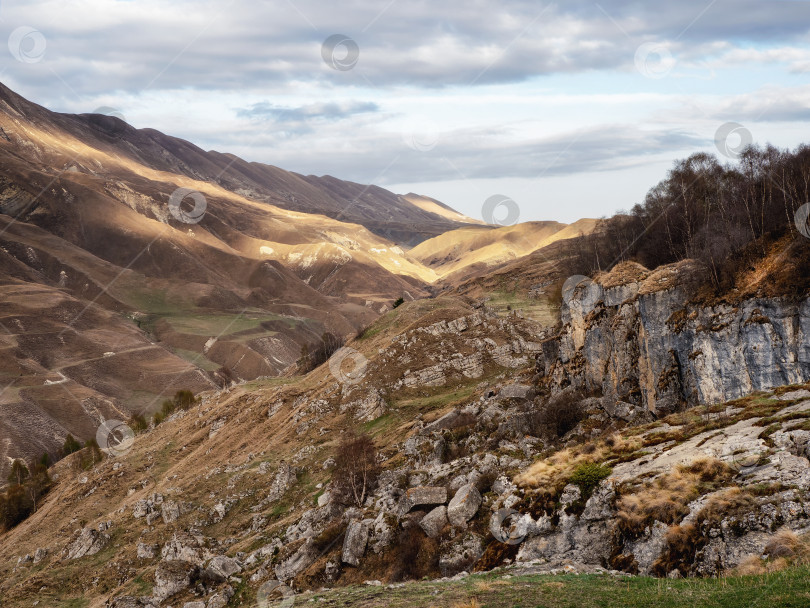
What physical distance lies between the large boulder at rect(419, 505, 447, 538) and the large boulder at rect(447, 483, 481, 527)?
403 mm

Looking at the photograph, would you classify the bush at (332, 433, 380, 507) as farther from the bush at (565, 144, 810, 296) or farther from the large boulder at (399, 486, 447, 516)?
the bush at (565, 144, 810, 296)

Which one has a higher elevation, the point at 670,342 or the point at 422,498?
the point at 670,342

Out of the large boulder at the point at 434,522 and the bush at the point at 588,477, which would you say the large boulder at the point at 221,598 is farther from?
the bush at the point at 588,477

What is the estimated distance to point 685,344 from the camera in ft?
107

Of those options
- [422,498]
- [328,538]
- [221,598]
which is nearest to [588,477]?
[422,498]

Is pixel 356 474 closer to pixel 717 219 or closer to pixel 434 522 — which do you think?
pixel 434 522

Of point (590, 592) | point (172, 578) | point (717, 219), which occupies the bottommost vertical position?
point (172, 578)

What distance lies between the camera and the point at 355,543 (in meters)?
30.3

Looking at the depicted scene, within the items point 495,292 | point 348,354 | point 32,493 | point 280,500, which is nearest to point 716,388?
point 280,500

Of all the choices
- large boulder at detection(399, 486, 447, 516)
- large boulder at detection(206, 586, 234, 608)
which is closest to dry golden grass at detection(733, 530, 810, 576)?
large boulder at detection(399, 486, 447, 516)

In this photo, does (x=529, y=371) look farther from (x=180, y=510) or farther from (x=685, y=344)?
(x=180, y=510)

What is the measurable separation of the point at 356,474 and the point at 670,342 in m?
21.7

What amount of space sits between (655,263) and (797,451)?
3867cm

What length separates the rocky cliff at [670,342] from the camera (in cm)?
2800
